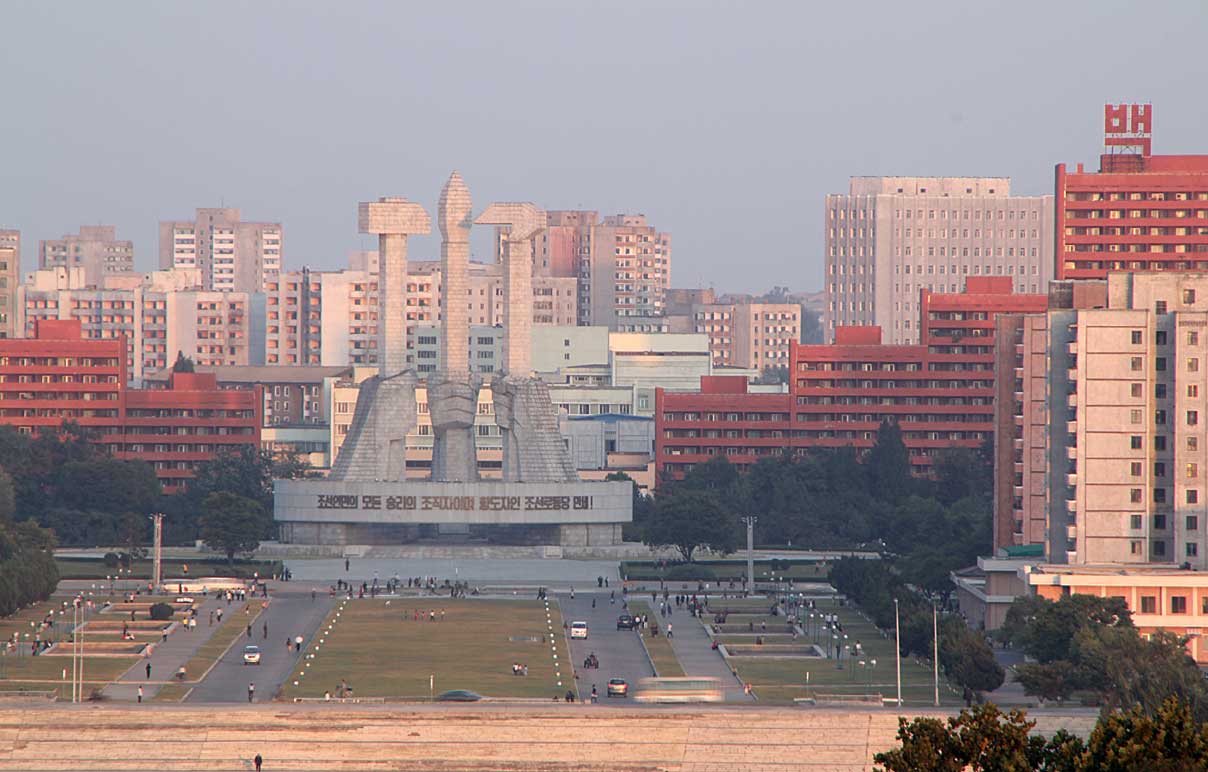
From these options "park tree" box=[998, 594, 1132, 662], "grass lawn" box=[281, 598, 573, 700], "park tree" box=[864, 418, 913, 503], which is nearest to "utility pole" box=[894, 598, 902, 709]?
"park tree" box=[998, 594, 1132, 662]

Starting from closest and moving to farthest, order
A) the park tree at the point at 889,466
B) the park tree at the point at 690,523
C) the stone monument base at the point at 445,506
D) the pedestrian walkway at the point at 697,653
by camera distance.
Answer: the pedestrian walkway at the point at 697,653, the park tree at the point at 690,523, the stone monument base at the point at 445,506, the park tree at the point at 889,466

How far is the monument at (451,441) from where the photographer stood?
169250 millimetres

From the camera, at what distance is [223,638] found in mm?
122000

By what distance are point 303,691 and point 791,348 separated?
104542 millimetres

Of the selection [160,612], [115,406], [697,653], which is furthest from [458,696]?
[115,406]

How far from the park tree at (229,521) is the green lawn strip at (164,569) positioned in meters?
1.56

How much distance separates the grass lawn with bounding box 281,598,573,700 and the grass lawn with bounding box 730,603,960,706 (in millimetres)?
8826

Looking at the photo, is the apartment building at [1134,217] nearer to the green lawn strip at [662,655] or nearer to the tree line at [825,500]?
the tree line at [825,500]

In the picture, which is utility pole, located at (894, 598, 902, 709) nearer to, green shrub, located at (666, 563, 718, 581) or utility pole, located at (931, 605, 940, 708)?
utility pole, located at (931, 605, 940, 708)

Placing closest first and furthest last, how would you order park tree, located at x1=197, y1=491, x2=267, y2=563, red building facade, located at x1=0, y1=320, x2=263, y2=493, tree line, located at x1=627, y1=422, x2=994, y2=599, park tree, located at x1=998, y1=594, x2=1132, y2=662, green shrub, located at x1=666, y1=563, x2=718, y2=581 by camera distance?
1. park tree, located at x1=998, y1=594, x2=1132, y2=662
2. green shrub, located at x1=666, y1=563, x2=718, y2=581
3. park tree, located at x1=197, y1=491, x2=267, y2=563
4. tree line, located at x1=627, y1=422, x2=994, y2=599
5. red building facade, located at x1=0, y1=320, x2=263, y2=493

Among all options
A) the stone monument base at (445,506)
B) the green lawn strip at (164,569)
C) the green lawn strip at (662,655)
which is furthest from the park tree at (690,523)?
the green lawn strip at (662,655)

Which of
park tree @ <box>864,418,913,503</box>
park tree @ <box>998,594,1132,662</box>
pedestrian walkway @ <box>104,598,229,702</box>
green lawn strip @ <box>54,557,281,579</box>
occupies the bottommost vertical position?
pedestrian walkway @ <box>104,598,229,702</box>

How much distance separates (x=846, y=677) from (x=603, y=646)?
1625cm

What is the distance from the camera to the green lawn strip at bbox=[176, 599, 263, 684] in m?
109
